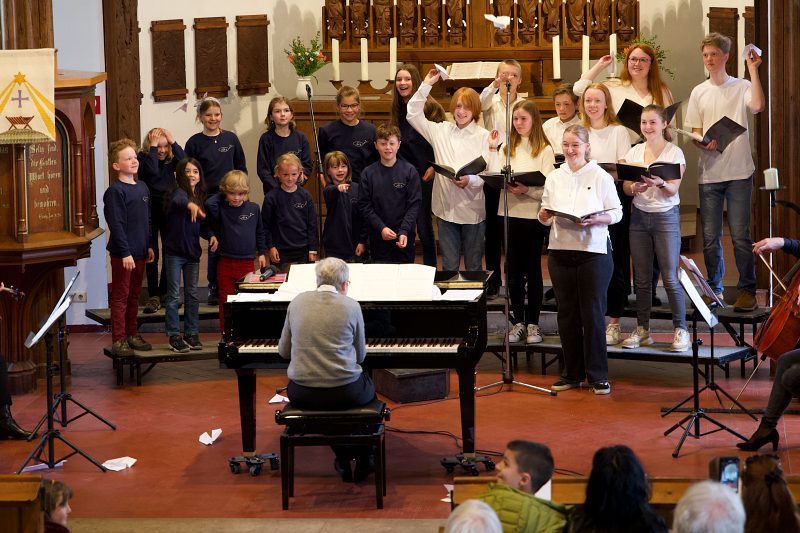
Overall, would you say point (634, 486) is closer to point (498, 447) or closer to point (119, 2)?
point (498, 447)

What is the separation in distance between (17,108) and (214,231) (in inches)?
65.2

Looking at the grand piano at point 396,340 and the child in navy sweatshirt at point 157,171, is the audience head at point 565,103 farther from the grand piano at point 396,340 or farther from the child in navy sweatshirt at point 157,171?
the child in navy sweatshirt at point 157,171

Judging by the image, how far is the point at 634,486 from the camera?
3969 mm

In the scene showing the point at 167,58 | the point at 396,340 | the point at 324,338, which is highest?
the point at 167,58

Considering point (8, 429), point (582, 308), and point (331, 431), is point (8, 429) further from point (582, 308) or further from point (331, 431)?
point (582, 308)

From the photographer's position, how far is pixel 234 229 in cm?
870

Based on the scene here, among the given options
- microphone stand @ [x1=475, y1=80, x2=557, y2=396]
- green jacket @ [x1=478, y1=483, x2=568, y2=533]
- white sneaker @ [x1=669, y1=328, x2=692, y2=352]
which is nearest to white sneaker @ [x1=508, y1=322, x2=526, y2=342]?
microphone stand @ [x1=475, y1=80, x2=557, y2=396]

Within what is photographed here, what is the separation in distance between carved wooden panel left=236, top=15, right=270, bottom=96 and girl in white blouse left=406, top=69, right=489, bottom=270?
4.98 metres

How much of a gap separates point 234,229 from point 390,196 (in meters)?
1.11

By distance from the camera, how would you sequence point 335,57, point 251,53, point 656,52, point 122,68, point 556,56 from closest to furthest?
point 335,57
point 556,56
point 122,68
point 656,52
point 251,53

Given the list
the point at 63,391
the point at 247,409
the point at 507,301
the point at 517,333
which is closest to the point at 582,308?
the point at 507,301

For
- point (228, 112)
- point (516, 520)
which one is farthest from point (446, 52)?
point (516, 520)

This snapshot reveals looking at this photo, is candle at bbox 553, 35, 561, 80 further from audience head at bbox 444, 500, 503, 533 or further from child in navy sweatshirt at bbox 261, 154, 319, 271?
audience head at bbox 444, 500, 503, 533

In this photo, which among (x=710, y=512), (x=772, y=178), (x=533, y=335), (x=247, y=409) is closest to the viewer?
(x=710, y=512)
